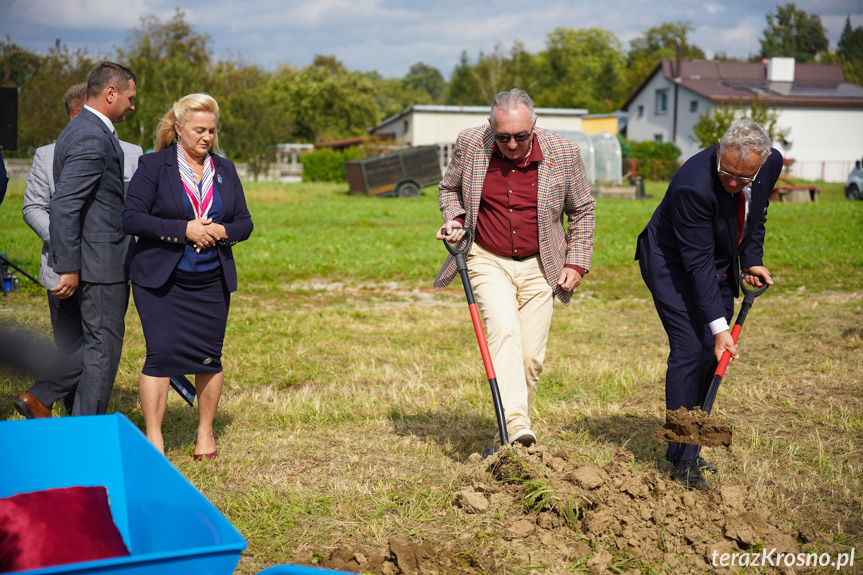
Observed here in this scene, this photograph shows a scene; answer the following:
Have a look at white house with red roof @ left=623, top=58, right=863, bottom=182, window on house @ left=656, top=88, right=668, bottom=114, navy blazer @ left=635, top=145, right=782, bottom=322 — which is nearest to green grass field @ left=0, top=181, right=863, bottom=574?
navy blazer @ left=635, top=145, right=782, bottom=322

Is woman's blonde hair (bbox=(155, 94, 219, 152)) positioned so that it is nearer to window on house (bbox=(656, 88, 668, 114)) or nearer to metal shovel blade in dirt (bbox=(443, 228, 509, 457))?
metal shovel blade in dirt (bbox=(443, 228, 509, 457))

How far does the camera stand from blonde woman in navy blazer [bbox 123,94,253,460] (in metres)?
4.45

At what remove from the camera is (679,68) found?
5803 cm

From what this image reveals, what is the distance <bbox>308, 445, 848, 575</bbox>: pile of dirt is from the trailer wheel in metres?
28.7

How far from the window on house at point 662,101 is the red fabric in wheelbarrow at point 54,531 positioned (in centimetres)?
6145

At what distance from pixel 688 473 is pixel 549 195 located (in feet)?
5.82

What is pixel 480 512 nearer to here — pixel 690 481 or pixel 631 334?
pixel 690 481

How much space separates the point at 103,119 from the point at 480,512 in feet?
10.2

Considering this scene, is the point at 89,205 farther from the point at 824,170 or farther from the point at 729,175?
the point at 824,170

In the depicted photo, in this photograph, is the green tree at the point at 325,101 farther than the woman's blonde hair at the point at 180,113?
Yes

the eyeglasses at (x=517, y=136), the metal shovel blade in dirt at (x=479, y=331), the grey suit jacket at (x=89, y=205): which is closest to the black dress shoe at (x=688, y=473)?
the metal shovel blade in dirt at (x=479, y=331)

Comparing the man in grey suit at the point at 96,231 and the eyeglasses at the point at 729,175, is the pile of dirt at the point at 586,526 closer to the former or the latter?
the eyeglasses at the point at 729,175

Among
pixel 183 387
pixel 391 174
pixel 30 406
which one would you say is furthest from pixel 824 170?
pixel 30 406

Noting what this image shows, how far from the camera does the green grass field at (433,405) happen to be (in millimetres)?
3982
